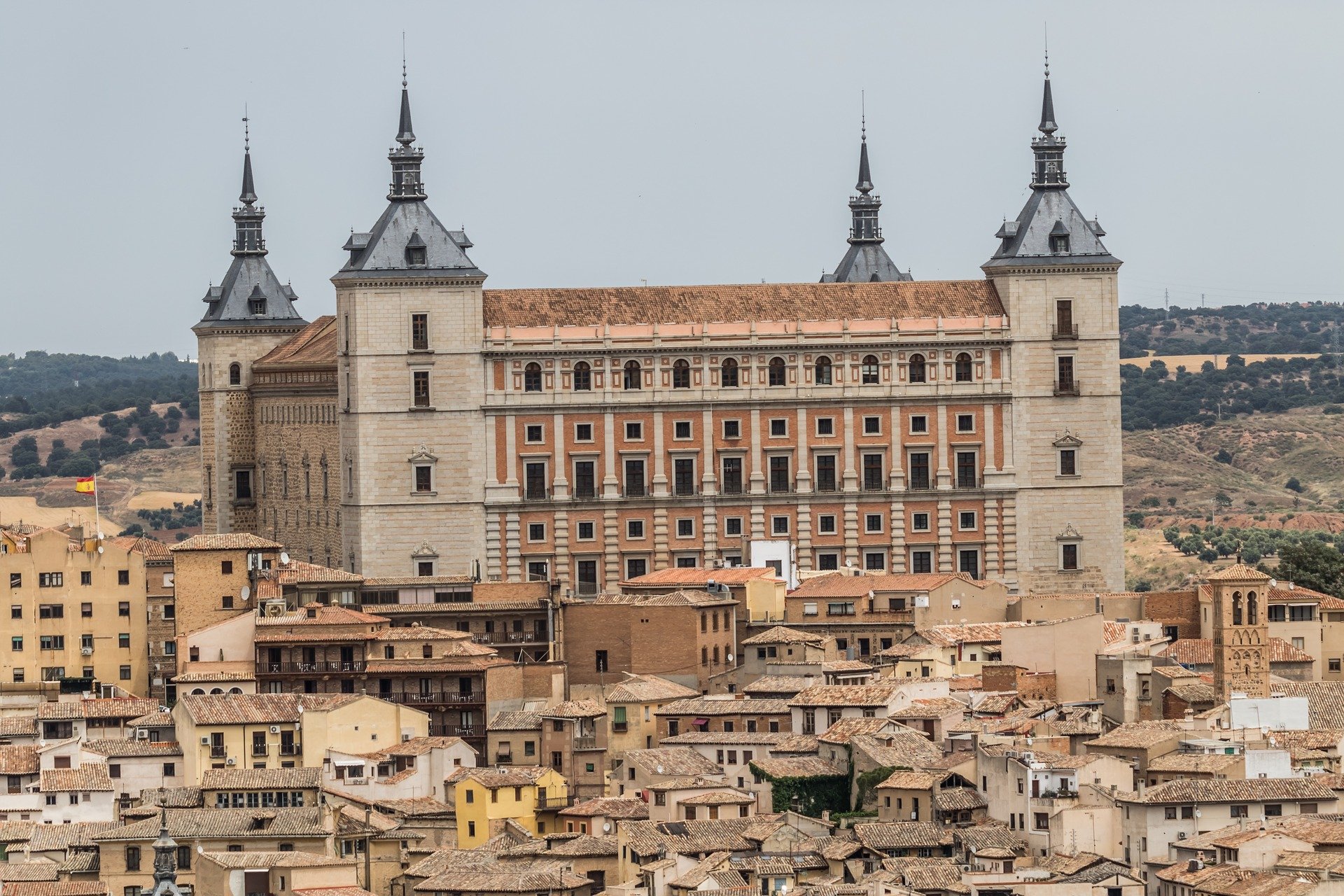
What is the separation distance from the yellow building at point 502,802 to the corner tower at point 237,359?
1724 inches

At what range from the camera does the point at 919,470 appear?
128 m

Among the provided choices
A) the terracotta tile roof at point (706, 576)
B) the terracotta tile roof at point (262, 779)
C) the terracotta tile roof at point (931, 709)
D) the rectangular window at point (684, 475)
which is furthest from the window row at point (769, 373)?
the terracotta tile roof at point (262, 779)

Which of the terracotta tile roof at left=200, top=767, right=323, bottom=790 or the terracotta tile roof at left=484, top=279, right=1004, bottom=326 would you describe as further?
the terracotta tile roof at left=484, top=279, right=1004, bottom=326

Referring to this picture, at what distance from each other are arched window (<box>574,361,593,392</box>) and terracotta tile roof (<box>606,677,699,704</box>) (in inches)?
767

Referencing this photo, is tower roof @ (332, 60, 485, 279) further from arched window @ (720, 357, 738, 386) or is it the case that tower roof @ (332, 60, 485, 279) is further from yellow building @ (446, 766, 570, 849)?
yellow building @ (446, 766, 570, 849)

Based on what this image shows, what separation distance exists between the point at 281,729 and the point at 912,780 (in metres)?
17.4

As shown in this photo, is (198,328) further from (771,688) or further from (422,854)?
(422,854)

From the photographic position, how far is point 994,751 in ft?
307

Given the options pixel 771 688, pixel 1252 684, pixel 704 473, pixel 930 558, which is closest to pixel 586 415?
pixel 704 473

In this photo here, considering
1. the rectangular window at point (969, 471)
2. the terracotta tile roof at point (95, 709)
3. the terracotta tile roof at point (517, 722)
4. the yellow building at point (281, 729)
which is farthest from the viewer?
the rectangular window at point (969, 471)

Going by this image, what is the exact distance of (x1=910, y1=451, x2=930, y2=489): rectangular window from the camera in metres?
128

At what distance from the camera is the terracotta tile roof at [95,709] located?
105 m

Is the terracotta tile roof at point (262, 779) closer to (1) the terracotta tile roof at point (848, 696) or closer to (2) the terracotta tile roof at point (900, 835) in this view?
(1) the terracotta tile roof at point (848, 696)

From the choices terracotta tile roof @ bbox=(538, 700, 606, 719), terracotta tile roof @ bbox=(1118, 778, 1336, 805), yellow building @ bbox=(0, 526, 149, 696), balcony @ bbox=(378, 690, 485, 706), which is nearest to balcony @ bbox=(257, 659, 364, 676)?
balcony @ bbox=(378, 690, 485, 706)
